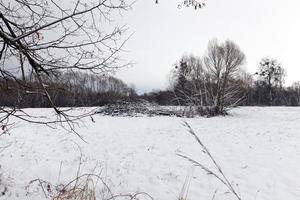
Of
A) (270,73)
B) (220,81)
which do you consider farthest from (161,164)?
(270,73)

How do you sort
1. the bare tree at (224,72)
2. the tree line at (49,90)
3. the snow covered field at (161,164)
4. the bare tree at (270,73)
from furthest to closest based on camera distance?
the bare tree at (270,73), the bare tree at (224,72), the snow covered field at (161,164), the tree line at (49,90)

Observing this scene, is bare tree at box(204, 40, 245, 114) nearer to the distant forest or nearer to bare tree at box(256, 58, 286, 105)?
the distant forest

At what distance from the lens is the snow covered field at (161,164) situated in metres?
6.12

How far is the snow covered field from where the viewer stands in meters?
6.12

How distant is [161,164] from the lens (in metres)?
→ 8.19

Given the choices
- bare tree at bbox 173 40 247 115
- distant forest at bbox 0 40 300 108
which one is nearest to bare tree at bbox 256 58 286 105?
distant forest at bbox 0 40 300 108

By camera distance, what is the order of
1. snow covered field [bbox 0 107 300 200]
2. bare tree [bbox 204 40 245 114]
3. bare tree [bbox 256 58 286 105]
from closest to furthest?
1. snow covered field [bbox 0 107 300 200]
2. bare tree [bbox 204 40 245 114]
3. bare tree [bbox 256 58 286 105]

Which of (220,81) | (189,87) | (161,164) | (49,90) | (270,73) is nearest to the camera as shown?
(49,90)

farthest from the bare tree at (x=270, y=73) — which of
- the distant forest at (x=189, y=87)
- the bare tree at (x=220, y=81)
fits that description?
the bare tree at (x=220, y=81)

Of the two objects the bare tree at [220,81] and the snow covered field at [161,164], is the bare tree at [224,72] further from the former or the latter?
the snow covered field at [161,164]

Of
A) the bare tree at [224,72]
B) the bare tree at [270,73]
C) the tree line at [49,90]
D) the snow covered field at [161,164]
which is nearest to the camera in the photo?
the tree line at [49,90]

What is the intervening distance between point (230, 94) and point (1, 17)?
23.1 meters

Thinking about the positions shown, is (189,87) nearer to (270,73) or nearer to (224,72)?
(224,72)

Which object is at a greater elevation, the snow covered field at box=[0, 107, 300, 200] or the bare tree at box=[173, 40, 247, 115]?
the bare tree at box=[173, 40, 247, 115]
